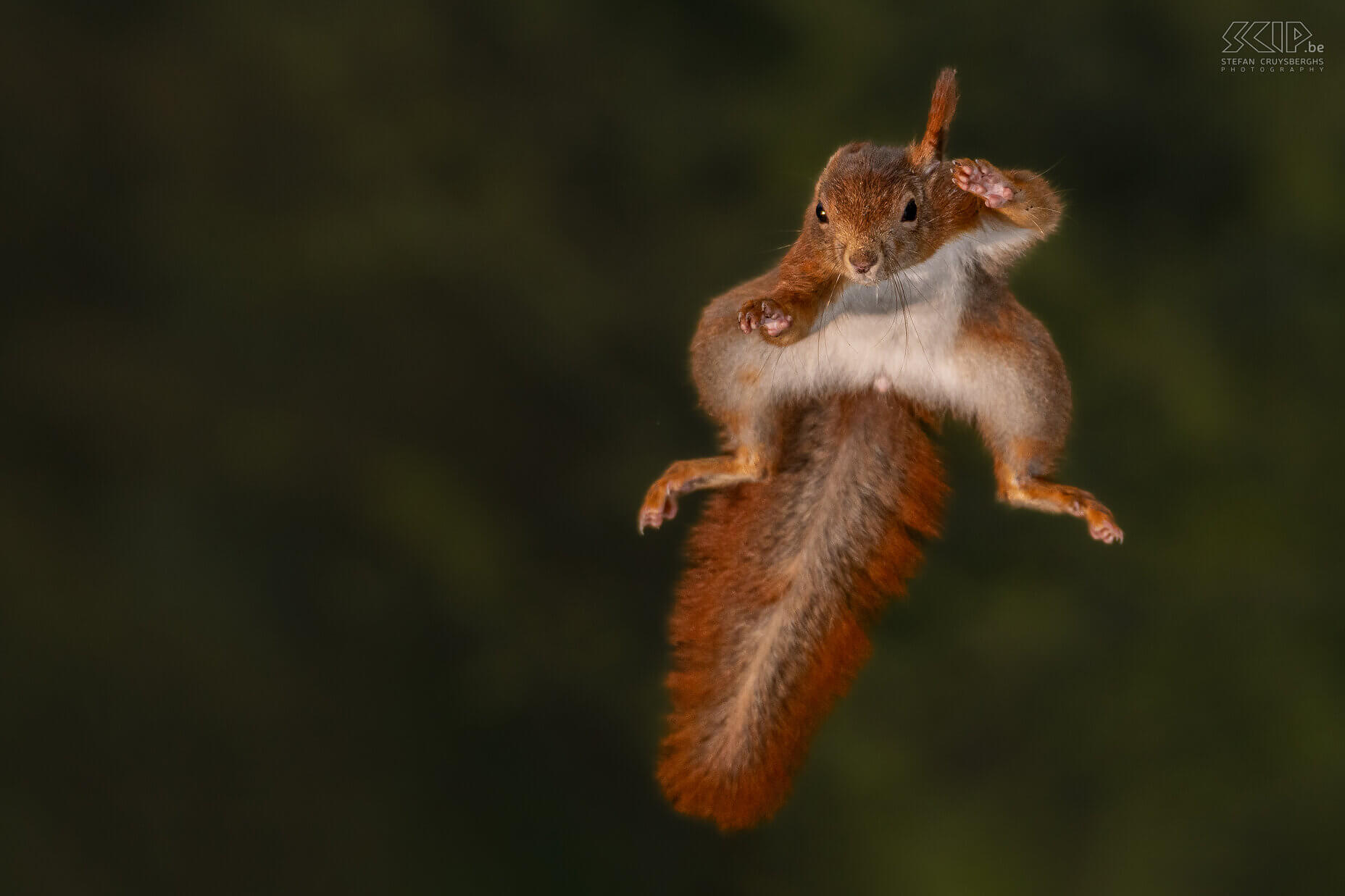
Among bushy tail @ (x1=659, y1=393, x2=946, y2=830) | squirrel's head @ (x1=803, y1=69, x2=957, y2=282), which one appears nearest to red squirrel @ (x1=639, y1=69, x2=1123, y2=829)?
bushy tail @ (x1=659, y1=393, x2=946, y2=830)

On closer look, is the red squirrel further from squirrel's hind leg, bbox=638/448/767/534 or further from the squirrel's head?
the squirrel's head

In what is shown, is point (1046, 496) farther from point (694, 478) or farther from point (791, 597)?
point (694, 478)

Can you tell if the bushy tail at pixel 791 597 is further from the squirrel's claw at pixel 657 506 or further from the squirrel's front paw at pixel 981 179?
the squirrel's front paw at pixel 981 179

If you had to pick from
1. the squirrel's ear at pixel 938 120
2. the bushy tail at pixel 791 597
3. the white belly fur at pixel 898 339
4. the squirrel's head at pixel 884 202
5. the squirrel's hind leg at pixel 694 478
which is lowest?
the bushy tail at pixel 791 597

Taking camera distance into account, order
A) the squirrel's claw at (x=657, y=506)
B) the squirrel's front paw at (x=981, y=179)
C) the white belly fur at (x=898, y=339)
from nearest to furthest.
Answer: the squirrel's front paw at (x=981, y=179), the white belly fur at (x=898, y=339), the squirrel's claw at (x=657, y=506)

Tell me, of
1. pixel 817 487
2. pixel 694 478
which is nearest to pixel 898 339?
pixel 817 487

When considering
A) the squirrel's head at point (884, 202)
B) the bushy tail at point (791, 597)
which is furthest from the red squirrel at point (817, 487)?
the squirrel's head at point (884, 202)

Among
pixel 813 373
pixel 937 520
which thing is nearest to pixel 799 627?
pixel 937 520
